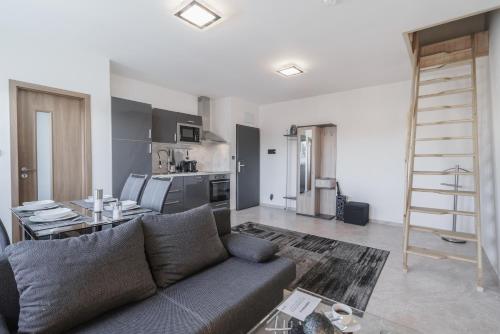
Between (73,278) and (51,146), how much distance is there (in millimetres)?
2673

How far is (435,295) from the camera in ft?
6.81

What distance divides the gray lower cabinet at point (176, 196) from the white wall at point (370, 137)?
9.67 ft

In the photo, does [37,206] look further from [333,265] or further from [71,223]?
[333,265]

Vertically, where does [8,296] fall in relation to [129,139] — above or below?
below

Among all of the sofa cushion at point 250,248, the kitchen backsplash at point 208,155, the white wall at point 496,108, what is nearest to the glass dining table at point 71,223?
the sofa cushion at point 250,248

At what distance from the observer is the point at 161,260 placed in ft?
4.93

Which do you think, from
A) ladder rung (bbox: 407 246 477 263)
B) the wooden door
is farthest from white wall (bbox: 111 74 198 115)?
ladder rung (bbox: 407 246 477 263)

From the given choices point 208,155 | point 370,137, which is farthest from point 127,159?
point 370,137

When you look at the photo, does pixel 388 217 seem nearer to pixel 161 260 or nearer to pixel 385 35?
pixel 385 35

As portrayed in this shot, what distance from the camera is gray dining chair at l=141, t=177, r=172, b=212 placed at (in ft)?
8.11

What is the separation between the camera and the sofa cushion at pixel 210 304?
111cm

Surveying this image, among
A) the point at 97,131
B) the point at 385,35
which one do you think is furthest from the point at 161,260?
Result: the point at 385,35

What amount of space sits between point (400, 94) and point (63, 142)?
17.2 feet

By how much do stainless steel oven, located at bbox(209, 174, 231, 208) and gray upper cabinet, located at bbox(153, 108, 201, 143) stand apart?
3.63ft
